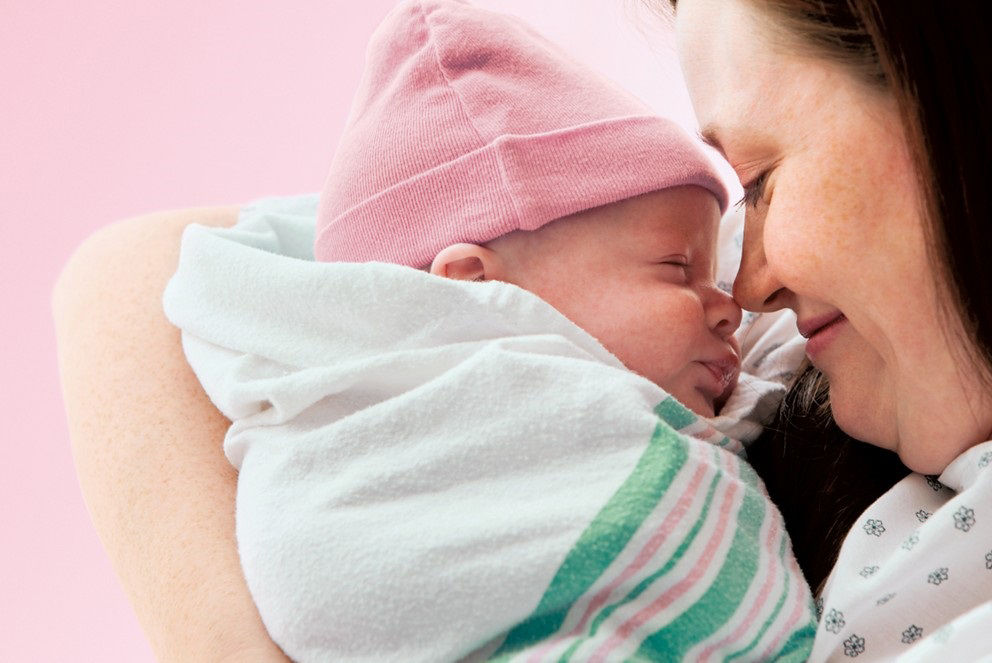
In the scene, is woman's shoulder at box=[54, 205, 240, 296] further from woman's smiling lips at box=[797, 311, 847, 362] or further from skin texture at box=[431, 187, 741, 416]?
woman's smiling lips at box=[797, 311, 847, 362]

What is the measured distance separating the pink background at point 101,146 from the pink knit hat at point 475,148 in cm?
101

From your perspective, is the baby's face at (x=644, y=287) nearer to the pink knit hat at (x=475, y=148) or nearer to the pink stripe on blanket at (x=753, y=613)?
the pink knit hat at (x=475, y=148)

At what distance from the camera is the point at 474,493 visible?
735 millimetres

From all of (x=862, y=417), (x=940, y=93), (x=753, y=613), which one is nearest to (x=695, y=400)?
(x=862, y=417)

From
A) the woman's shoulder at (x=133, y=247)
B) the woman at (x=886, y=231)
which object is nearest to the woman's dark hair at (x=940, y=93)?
the woman at (x=886, y=231)

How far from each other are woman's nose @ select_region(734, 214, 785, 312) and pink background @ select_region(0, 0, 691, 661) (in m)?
1.16

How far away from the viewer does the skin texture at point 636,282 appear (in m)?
0.97

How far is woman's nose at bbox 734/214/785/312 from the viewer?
2.88 ft

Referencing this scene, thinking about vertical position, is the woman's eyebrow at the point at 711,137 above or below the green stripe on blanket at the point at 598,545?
above

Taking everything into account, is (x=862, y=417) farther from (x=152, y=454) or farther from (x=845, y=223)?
(x=152, y=454)

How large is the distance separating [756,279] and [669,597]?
31 centimetres

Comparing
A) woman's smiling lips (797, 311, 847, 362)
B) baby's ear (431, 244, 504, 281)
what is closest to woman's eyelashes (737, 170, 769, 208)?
woman's smiling lips (797, 311, 847, 362)

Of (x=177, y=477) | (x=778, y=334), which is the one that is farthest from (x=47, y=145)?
(x=778, y=334)

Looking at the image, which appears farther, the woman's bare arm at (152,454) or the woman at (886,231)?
the woman's bare arm at (152,454)
